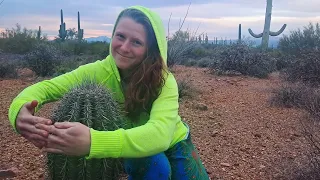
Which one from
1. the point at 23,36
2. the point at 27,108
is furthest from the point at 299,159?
the point at 23,36

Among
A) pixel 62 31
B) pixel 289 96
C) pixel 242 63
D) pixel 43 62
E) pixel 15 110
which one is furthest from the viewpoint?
pixel 62 31

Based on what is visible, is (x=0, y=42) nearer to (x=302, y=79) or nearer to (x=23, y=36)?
(x=23, y=36)

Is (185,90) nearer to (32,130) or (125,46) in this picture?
(125,46)

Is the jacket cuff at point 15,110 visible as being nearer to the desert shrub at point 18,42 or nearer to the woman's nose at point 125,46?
the woman's nose at point 125,46

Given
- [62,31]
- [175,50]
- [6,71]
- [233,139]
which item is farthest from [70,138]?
[62,31]

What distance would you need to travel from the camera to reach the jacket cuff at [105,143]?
1787mm

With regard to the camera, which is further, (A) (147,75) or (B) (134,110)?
(B) (134,110)

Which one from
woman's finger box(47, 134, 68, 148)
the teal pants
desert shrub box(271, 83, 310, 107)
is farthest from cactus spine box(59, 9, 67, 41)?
woman's finger box(47, 134, 68, 148)

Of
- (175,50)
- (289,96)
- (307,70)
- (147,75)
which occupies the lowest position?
(289,96)

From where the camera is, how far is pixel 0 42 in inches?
822

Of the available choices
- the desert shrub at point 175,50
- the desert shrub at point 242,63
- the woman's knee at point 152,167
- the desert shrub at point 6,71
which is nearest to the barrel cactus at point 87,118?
the woman's knee at point 152,167

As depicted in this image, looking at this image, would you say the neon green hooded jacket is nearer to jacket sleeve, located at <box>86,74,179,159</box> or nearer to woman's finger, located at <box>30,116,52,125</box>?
jacket sleeve, located at <box>86,74,179,159</box>

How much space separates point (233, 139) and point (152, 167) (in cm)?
250

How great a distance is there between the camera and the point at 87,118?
2.24 m
